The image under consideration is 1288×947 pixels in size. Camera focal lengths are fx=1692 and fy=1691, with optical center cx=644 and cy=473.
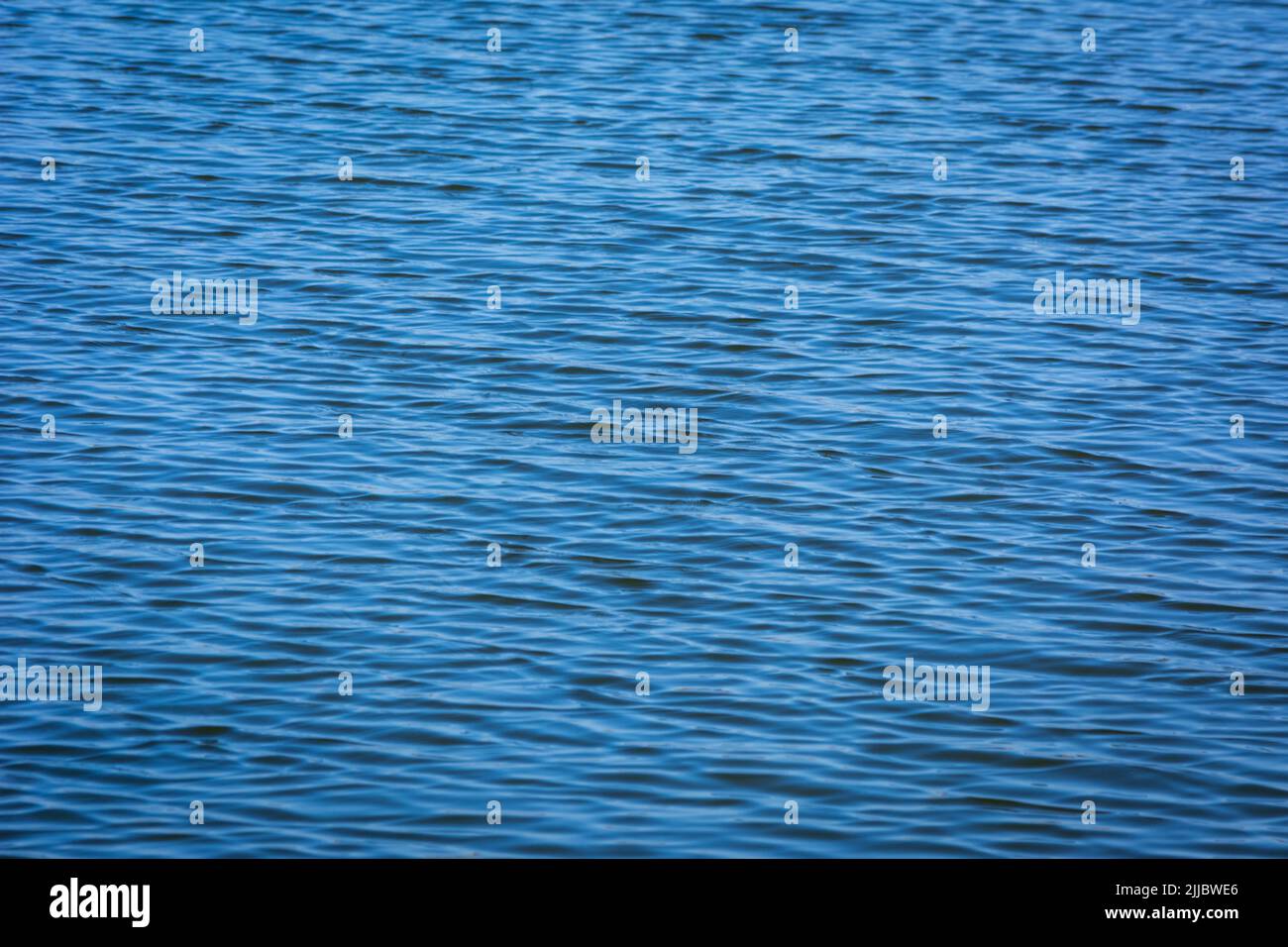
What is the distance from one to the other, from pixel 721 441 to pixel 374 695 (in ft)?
12.7

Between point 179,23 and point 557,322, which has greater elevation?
point 179,23

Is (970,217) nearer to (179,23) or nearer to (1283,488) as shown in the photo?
(1283,488)

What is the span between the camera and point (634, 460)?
442 inches

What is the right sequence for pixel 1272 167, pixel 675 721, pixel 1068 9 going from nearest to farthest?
pixel 675 721 → pixel 1272 167 → pixel 1068 9

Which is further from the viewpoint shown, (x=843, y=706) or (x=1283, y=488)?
(x=1283, y=488)

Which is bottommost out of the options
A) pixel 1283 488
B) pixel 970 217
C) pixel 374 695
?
pixel 374 695

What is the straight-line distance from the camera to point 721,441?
37.6 ft

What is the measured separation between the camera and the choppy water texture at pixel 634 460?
7.69 m

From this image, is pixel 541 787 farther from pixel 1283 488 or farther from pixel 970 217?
pixel 970 217

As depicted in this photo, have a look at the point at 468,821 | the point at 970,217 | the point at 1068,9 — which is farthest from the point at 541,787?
the point at 1068,9

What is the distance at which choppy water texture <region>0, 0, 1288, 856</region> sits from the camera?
769cm

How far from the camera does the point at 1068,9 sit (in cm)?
2442

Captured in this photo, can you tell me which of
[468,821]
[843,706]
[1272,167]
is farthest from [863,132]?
[468,821]
